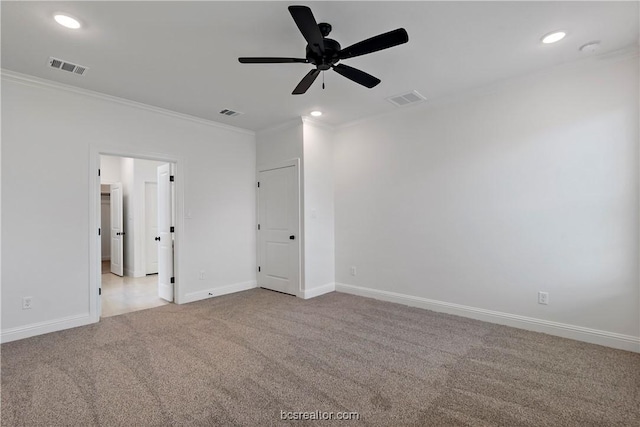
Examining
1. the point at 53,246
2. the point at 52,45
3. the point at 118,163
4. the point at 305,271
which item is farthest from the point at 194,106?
the point at 118,163

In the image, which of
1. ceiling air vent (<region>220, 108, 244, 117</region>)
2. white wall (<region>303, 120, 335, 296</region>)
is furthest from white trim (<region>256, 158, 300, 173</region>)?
ceiling air vent (<region>220, 108, 244, 117</region>)

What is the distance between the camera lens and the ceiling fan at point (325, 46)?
188cm

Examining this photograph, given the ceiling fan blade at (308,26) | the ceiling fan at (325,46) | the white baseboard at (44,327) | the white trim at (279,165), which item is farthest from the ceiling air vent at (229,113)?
the white baseboard at (44,327)

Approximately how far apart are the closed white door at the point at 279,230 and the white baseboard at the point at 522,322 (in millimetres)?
1272

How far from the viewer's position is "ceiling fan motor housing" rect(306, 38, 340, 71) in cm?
230

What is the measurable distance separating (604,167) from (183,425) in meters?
4.07

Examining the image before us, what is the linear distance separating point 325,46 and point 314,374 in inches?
99.9

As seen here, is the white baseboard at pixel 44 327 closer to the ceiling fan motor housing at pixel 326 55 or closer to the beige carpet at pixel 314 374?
the beige carpet at pixel 314 374

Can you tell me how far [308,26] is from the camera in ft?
6.37

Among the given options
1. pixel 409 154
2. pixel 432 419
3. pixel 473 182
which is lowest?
pixel 432 419

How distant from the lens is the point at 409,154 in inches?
168

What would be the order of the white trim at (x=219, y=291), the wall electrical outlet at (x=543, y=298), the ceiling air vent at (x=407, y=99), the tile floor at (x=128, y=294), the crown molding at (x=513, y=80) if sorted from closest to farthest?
1. the crown molding at (x=513, y=80)
2. the wall electrical outlet at (x=543, y=298)
3. the ceiling air vent at (x=407, y=99)
4. the tile floor at (x=128, y=294)
5. the white trim at (x=219, y=291)

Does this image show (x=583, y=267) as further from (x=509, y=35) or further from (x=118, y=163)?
(x=118, y=163)

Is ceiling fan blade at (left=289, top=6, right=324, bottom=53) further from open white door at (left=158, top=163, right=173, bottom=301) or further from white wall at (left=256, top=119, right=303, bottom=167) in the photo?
open white door at (left=158, top=163, right=173, bottom=301)
